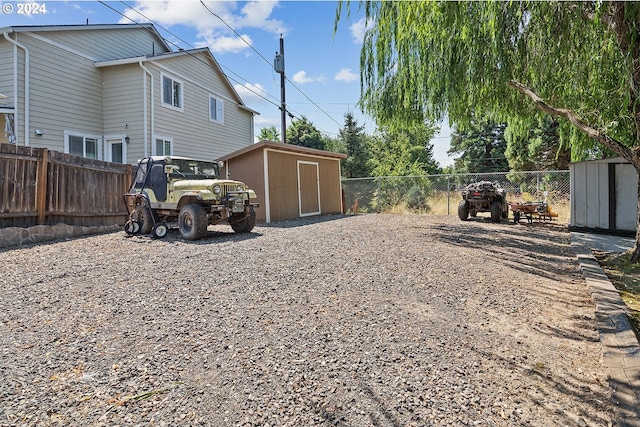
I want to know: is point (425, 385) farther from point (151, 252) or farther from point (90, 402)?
point (151, 252)

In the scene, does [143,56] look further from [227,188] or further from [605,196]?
[605,196]

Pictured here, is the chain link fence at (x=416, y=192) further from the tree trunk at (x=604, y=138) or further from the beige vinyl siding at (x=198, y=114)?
the tree trunk at (x=604, y=138)

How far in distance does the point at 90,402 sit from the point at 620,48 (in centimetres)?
712

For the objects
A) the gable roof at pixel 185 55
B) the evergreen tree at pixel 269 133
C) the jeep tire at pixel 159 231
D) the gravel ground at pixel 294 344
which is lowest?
the gravel ground at pixel 294 344

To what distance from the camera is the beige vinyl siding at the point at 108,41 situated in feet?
36.6

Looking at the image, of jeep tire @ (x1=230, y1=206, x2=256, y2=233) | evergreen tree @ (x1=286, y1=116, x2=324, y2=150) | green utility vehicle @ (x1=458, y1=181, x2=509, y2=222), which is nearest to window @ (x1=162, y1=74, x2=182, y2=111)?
jeep tire @ (x1=230, y1=206, x2=256, y2=233)

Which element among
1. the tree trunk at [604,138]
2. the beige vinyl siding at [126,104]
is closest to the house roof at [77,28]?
the beige vinyl siding at [126,104]

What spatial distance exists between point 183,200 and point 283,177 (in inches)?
195

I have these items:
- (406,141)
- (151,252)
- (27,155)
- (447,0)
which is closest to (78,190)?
(27,155)

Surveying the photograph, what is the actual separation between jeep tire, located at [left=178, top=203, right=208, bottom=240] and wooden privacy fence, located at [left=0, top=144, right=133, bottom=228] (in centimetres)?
255

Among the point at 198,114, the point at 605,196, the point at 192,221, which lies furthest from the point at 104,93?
the point at 605,196

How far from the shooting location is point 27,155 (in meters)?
6.97

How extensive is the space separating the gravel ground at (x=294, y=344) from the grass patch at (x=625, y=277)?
375 millimetres

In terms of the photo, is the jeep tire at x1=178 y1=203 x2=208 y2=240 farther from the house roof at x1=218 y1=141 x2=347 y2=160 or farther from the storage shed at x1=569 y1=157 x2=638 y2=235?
the storage shed at x1=569 y1=157 x2=638 y2=235
